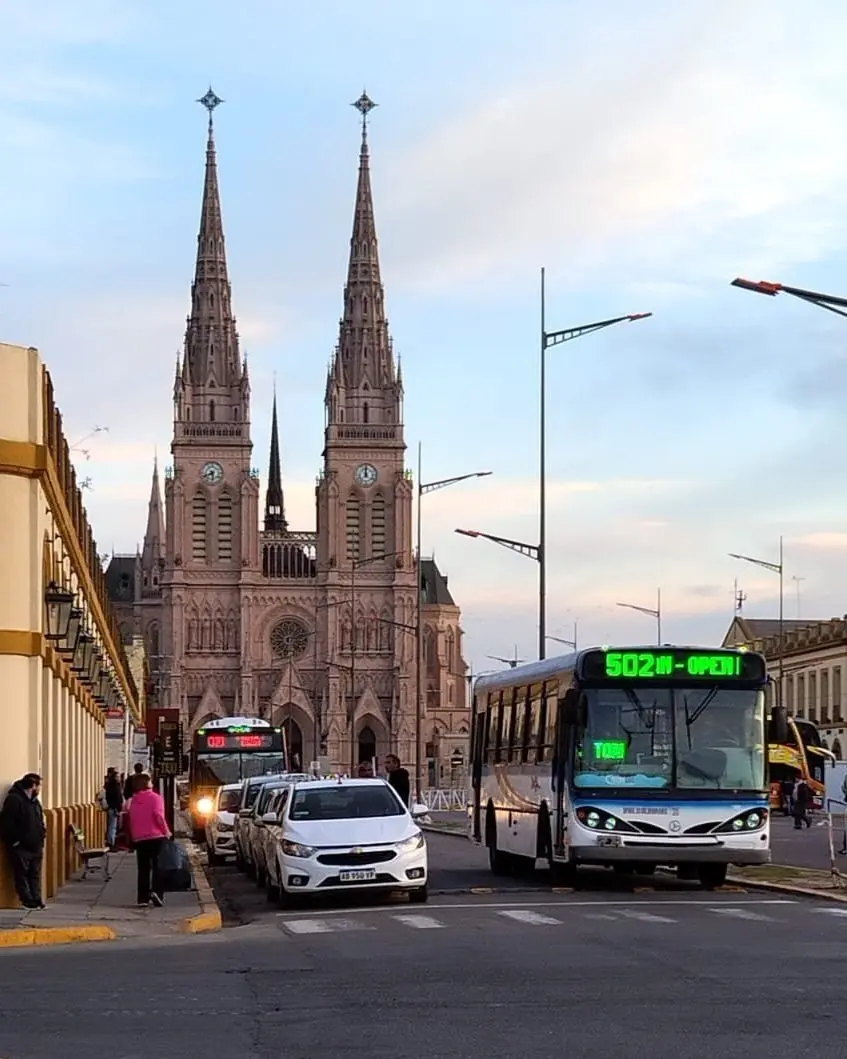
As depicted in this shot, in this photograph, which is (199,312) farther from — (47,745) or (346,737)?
(47,745)

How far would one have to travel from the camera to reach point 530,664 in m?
29.2

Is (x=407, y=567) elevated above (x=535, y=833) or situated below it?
above

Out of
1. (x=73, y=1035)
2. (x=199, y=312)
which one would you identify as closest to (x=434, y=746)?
(x=199, y=312)

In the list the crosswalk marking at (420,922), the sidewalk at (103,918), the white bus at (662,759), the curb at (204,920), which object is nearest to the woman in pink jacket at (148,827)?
the sidewalk at (103,918)

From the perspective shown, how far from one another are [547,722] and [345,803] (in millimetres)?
3044

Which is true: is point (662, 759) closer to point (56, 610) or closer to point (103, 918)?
point (103, 918)

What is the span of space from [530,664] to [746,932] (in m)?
10.7

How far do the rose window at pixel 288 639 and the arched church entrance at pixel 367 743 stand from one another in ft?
27.1

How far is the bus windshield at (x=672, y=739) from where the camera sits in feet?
82.3

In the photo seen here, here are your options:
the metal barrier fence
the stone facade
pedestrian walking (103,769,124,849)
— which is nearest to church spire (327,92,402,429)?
the stone facade

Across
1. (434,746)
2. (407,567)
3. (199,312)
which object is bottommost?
(434,746)

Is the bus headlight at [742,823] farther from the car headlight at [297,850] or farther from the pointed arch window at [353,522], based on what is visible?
the pointed arch window at [353,522]

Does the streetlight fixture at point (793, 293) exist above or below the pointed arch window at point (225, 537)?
below

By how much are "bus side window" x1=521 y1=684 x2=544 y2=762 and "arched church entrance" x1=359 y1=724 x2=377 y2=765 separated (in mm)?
139100
